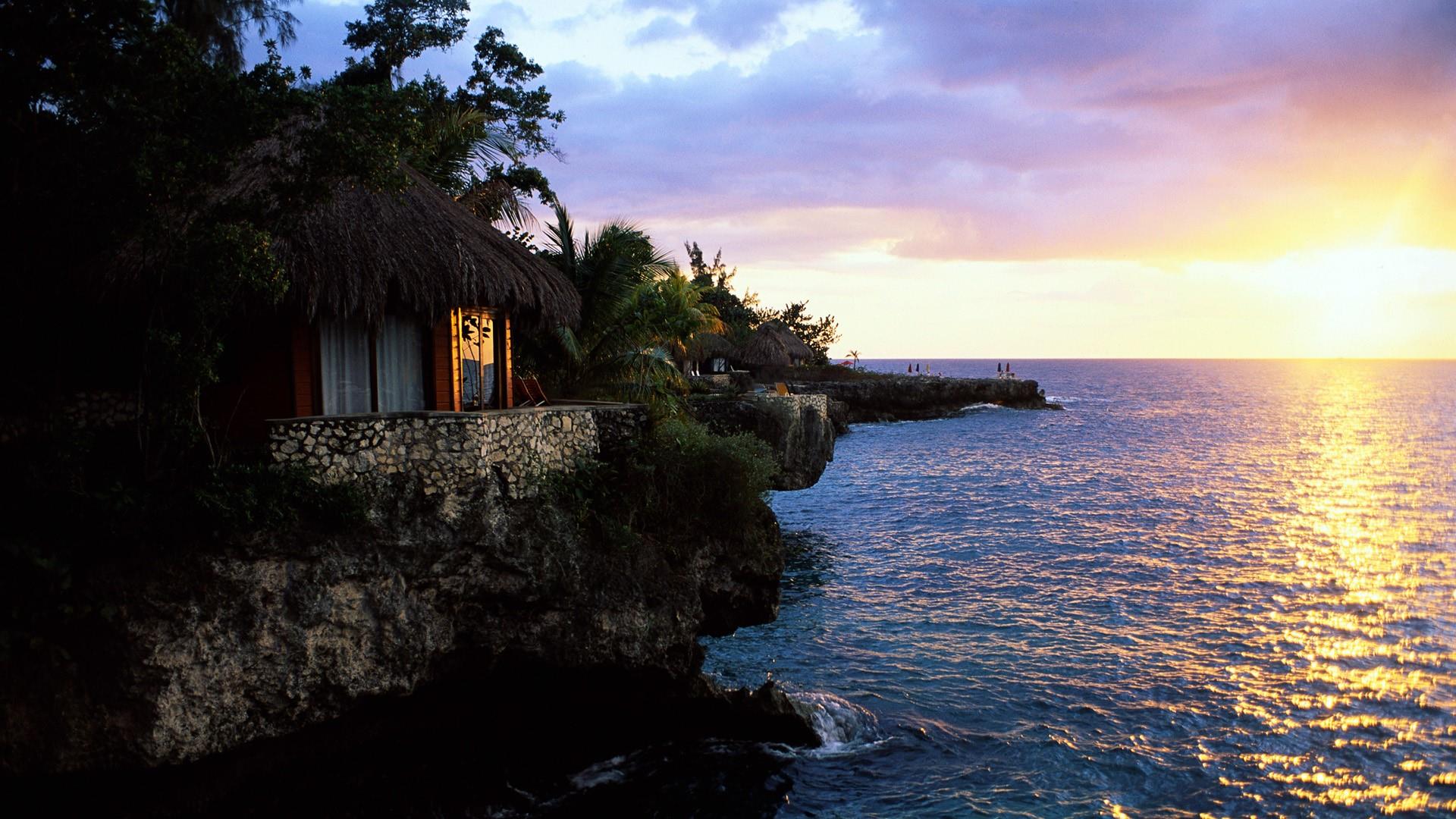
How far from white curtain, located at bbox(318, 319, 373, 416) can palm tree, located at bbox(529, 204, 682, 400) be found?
259 inches

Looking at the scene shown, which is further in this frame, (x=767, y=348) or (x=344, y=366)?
(x=767, y=348)

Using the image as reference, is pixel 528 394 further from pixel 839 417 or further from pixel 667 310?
pixel 839 417

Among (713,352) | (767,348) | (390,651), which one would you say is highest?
(767,348)

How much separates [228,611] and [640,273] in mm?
12267

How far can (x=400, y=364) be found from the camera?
13.7 metres

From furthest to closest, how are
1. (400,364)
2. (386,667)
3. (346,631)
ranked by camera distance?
(400,364), (386,667), (346,631)

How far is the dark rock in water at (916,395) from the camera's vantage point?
63.4 m

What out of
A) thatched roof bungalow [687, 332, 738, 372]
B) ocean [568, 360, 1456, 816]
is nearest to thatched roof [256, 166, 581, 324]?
ocean [568, 360, 1456, 816]

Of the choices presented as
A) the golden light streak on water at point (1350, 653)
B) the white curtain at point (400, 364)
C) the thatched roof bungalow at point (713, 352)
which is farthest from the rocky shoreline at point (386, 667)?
the thatched roof bungalow at point (713, 352)

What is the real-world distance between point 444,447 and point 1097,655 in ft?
43.2

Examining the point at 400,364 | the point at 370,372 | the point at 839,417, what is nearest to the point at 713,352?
the point at 839,417

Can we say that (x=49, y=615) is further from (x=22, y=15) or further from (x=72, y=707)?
(x=22, y=15)

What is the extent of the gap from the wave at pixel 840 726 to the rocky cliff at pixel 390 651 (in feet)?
1.28

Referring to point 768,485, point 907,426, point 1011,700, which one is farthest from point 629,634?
point 907,426
